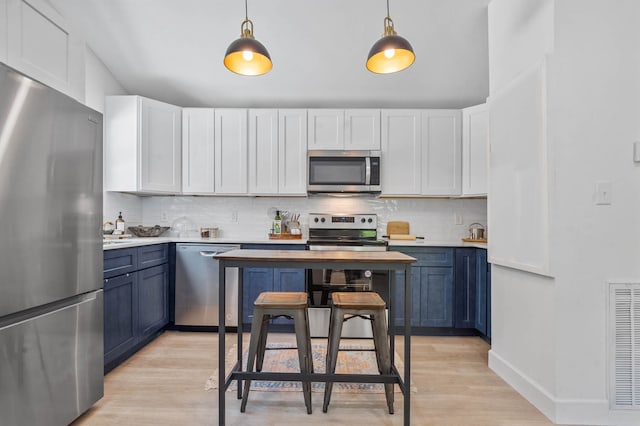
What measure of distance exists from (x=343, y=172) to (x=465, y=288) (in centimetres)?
167

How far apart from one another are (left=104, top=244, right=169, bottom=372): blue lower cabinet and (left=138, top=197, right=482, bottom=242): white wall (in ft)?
2.59

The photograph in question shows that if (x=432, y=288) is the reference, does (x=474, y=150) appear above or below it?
A: above

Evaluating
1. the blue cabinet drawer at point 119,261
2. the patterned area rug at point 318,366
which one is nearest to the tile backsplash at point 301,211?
the blue cabinet drawer at point 119,261

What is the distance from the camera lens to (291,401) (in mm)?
2162

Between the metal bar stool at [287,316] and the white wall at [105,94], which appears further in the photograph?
the white wall at [105,94]

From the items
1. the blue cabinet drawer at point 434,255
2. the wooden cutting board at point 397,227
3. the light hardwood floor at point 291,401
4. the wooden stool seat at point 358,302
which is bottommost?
the light hardwood floor at point 291,401

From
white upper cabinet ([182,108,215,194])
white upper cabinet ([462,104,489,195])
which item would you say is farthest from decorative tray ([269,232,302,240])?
white upper cabinet ([462,104,489,195])

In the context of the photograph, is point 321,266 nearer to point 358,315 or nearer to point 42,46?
point 358,315

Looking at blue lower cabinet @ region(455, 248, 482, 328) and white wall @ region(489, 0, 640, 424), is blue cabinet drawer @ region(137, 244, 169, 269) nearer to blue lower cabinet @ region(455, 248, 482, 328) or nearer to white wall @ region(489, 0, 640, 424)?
blue lower cabinet @ region(455, 248, 482, 328)

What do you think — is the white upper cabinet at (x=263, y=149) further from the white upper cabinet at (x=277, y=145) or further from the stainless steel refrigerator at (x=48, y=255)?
the stainless steel refrigerator at (x=48, y=255)

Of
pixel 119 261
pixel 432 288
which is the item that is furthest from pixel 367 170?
pixel 119 261

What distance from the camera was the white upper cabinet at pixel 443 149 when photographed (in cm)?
372

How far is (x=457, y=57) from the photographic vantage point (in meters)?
3.38

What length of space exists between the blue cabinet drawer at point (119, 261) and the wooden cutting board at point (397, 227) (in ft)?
8.53
